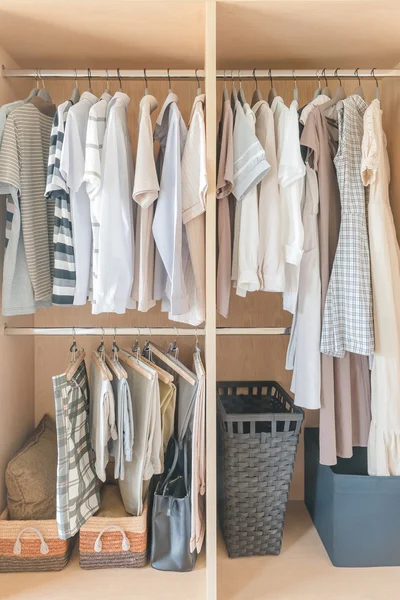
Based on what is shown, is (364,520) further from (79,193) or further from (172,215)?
(79,193)

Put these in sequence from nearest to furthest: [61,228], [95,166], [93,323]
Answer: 1. [95,166]
2. [61,228]
3. [93,323]

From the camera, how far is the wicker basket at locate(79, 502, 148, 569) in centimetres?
151

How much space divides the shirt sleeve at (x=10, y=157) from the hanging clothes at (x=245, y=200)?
661 millimetres

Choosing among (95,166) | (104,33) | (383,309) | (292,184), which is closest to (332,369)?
(383,309)

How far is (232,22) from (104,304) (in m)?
0.94

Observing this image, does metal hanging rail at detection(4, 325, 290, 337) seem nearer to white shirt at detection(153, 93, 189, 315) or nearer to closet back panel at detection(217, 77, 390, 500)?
white shirt at detection(153, 93, 189, 315)

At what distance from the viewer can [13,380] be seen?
1.69m

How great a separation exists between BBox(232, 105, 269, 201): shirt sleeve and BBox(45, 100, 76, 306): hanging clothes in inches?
20.2

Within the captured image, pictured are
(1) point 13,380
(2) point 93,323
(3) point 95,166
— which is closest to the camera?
(3) point 95,166

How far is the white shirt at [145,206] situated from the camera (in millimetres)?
1359

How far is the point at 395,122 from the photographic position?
1634mm

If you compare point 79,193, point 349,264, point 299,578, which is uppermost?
point 79,193

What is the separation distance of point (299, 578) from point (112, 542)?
0.61 metres

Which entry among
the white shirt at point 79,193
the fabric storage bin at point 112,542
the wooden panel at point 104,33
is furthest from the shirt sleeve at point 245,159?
the fabric storage bin at point 112,542
